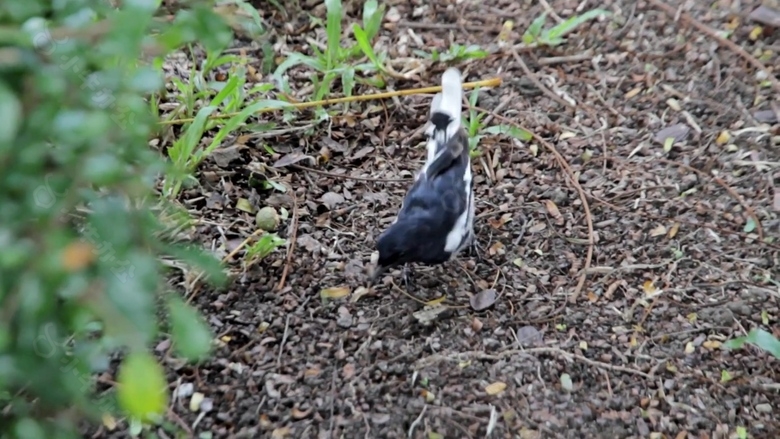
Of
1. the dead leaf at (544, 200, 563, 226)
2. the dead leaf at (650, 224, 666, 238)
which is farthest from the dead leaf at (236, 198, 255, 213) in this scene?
the dead leaf at (650, 224, 666, 238)

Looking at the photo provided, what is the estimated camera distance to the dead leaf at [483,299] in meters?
3.50

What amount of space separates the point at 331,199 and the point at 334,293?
2.05ft

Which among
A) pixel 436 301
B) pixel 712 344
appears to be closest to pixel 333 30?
pixel 436 301

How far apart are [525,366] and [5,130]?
244 cm

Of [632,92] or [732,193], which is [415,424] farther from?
[632,92]

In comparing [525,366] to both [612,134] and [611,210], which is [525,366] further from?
[612,134]

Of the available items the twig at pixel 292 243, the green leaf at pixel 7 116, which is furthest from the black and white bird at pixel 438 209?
the green leaf at pixel 7 116

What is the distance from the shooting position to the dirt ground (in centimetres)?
307

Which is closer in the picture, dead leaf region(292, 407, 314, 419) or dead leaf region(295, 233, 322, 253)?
dead leaf region(292, 407, 314, 419)

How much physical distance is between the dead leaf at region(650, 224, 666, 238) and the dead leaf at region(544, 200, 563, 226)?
1.39 feet

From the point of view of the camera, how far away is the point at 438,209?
3.46 meters

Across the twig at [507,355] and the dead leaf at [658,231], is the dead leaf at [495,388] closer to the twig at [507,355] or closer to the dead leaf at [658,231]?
the twig at [507,355]

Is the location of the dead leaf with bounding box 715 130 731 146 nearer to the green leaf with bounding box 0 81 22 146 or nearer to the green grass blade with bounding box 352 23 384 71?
the green grass blade with bounding box 352 23 384 71

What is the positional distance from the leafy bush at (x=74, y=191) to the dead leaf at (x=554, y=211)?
260cm
